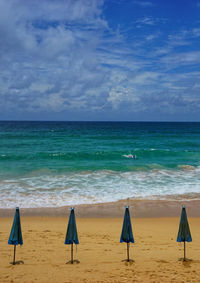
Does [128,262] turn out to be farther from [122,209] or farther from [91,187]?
[91,187]

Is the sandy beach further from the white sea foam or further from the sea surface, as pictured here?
the sea surface

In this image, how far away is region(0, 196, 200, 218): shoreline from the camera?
471 inches

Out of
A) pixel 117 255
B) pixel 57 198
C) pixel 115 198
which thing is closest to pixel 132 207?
pixel 115 198

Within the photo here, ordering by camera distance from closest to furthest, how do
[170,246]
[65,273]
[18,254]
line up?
[65,273] < [18,254] < [170,246]

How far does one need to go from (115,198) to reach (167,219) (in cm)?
362

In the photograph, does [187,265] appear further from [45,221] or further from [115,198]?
[115,198]

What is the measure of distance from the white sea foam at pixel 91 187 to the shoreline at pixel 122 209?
2.15 ft

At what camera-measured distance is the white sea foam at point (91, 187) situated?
549 inches

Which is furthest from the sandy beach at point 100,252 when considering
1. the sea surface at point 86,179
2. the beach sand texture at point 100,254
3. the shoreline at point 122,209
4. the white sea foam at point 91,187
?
the sea surface at point 86,179

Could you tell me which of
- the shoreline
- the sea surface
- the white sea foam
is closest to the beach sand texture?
the shoreline

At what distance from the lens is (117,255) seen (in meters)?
7.92

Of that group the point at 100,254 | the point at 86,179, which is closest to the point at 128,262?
the point at 100,254

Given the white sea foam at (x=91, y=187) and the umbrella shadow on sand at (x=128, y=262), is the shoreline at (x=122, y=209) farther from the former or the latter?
the umbrella shadow on sand at (x=128, y=262)

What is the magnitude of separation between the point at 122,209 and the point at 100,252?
15.6ft
